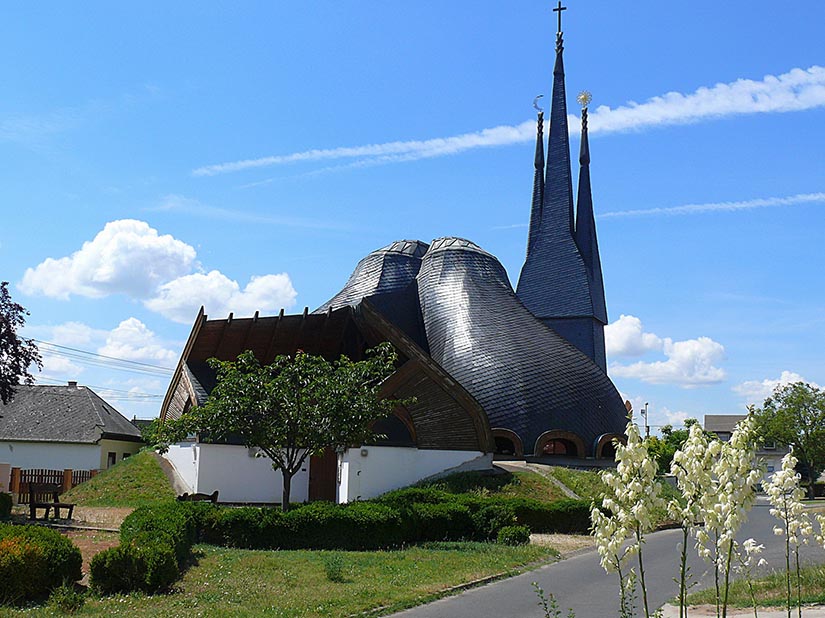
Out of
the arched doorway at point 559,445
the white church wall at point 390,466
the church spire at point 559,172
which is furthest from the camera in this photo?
the church spire at point 559,172

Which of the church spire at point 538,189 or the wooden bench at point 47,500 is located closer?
the wooden bench at point 47,500

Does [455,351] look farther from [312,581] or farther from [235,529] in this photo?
[312,581]

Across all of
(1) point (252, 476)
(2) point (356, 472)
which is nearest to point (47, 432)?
(1) point (252, 476)

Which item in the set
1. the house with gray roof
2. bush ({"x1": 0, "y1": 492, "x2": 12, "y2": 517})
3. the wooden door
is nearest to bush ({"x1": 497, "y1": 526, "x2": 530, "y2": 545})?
the wooden door

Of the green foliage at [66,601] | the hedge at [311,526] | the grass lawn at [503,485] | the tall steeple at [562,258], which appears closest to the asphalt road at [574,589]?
the hedge at [311,526]

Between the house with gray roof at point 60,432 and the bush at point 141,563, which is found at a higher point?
the house with gray roof at point 60,432

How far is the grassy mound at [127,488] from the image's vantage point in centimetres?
2688

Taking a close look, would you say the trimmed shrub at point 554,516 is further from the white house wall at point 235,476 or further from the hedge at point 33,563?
the hedge at point 33,563

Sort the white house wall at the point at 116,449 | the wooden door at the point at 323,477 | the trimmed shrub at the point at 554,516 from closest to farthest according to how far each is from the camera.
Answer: the trimmed shrub at the point at 554,516
the wooden door at the point at 323,477
the white house wall at the point at 116,449

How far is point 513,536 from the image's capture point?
1841 cm

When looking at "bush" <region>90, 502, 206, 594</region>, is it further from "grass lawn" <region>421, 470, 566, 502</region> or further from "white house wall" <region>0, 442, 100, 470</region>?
"white house wall" <region>0, 442, 100, 470</region>

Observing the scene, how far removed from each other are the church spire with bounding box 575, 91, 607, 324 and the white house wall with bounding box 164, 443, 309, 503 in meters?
28.5

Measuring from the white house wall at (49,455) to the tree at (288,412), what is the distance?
2307 cm

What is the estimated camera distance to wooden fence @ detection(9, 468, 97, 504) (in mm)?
30377
